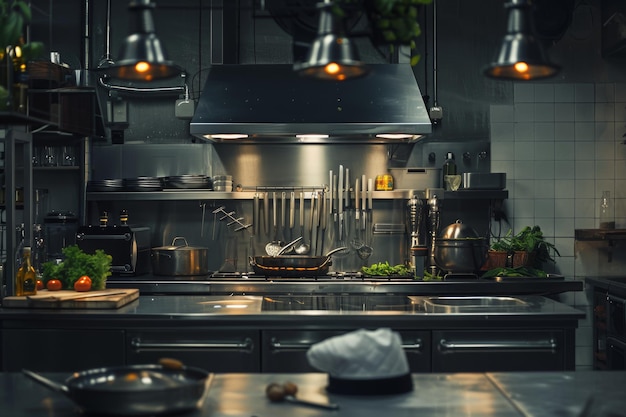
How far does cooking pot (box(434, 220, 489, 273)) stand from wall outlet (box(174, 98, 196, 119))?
2220mm

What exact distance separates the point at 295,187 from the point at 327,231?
447 mm

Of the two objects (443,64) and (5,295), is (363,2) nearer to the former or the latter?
(5,295)

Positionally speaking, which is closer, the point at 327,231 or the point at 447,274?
the point at 447,274

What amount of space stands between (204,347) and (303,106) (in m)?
2.60

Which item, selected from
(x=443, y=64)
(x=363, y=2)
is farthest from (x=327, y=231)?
(x=363, y=2)

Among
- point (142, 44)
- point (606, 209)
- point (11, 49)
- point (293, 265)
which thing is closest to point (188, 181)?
point (293, 265)

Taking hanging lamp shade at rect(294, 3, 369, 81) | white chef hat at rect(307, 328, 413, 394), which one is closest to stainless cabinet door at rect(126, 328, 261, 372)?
white chef hat at rect(307, 328, 413, 394)

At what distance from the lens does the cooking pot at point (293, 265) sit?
257 inches

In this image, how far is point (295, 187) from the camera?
732 cm

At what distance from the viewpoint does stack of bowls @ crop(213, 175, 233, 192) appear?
7.09 metres

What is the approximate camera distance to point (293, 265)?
6535mm

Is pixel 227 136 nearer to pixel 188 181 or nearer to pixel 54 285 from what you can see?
pixel 188 181

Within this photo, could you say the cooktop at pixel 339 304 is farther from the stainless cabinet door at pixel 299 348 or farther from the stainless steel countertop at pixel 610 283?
the stainless steel countertop at pixel 610 283

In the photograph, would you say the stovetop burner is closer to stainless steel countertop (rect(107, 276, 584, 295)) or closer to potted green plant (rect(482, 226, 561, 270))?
stainless steel countertop (rect(107, 276, 584, 295))
